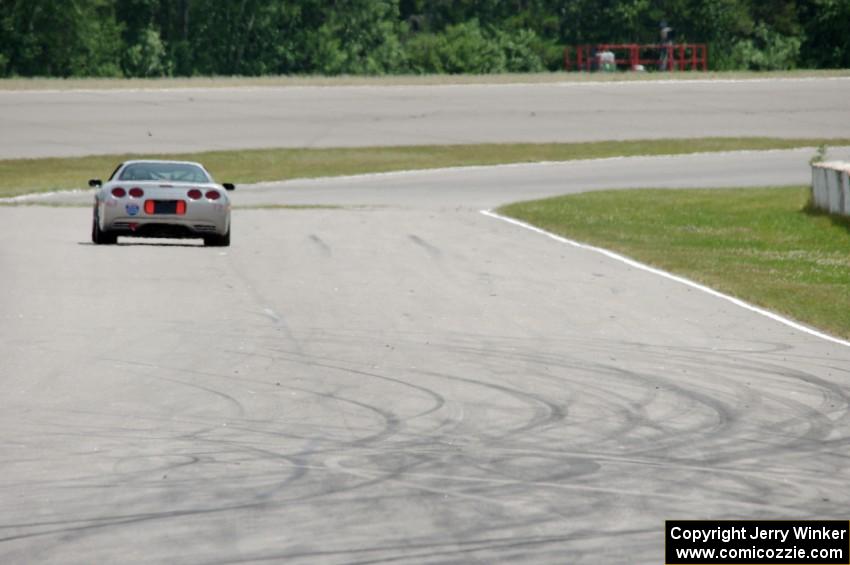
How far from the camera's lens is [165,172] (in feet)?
80.4

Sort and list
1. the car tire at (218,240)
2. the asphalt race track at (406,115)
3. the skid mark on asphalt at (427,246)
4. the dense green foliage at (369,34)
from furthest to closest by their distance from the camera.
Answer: the dense green foliage at (369,34)
the asphalt race track at (406,115)
the car tire at (218,240)
the skid mark on asphalt at (427,246)

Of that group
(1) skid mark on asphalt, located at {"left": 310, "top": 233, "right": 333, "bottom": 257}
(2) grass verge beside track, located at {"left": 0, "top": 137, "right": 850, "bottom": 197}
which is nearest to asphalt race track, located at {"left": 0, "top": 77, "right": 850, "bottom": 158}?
(2) grass verge beside track, located at {"left": 0, "top": 137, "right": 850, "bottom": 197}

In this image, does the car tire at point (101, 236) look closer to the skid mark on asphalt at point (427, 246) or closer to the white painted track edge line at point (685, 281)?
the skid mark on asphalt at point (427, 246)

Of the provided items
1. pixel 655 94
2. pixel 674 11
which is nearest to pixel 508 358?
pixel 655 94

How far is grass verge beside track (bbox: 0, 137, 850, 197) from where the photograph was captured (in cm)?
5012

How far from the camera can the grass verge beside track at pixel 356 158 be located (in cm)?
5012

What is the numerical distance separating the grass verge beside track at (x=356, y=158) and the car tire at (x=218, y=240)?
23.4m

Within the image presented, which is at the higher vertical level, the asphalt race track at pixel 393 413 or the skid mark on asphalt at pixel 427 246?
the asphalt race track at pixel 393 413

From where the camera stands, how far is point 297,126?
60.2 meters

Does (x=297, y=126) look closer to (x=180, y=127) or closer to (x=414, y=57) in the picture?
(x=180, y=127)

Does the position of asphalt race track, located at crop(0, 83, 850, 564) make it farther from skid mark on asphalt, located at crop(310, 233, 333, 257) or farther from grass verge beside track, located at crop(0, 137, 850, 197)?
grass verge beside track, located at crop(0, 137, 850, 197)

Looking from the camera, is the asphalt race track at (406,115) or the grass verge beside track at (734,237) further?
the asphalt race track at (406,115)

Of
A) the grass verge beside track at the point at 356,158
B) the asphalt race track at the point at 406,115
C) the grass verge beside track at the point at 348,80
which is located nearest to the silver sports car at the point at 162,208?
the grass verge beside track at the point at 356,158

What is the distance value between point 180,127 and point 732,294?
140 feet
